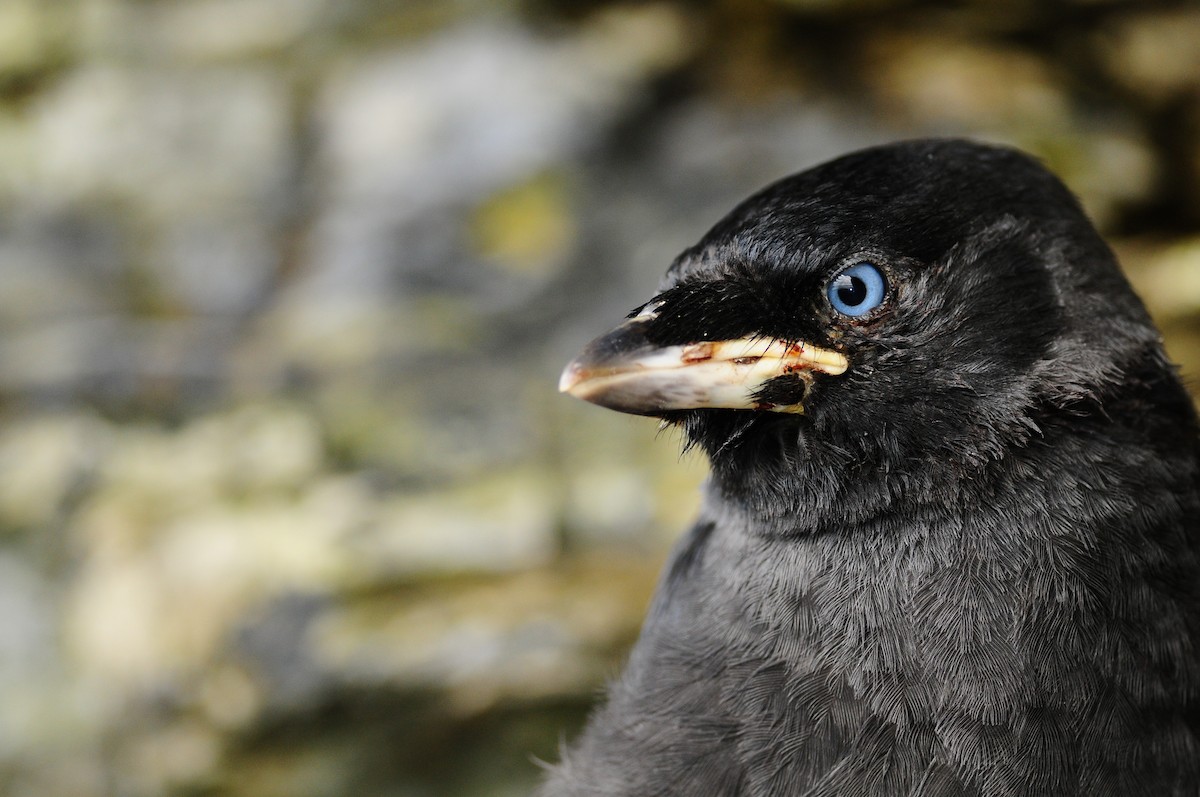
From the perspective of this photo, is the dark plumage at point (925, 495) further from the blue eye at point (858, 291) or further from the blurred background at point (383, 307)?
the blurred background at point (383, 307)

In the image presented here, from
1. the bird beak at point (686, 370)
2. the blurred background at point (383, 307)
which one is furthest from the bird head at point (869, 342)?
the blurred background at point (383, 307)

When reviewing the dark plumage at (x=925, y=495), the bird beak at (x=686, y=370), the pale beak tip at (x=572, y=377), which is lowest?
the dark plumage at (x=925, y=495)

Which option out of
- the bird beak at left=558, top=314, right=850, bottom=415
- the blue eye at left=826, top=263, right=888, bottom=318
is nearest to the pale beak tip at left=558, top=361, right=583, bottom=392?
the bird beak at left=558, top=314, right=850, bottom=415

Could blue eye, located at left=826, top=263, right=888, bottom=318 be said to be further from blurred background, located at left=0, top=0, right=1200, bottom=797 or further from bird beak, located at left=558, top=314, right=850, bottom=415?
blurred background, located at left=0, top=0, right=1200, bottom=797

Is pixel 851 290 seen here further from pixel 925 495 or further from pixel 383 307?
pixel 383 307

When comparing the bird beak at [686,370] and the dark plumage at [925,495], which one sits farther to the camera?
the bird beak at [686,370]

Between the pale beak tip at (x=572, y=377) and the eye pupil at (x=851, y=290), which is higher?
the pale beak tip at (x=572, y=377)

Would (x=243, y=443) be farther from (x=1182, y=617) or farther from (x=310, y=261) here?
(x=1182, y=617)

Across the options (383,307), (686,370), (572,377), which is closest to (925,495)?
(686,370)
